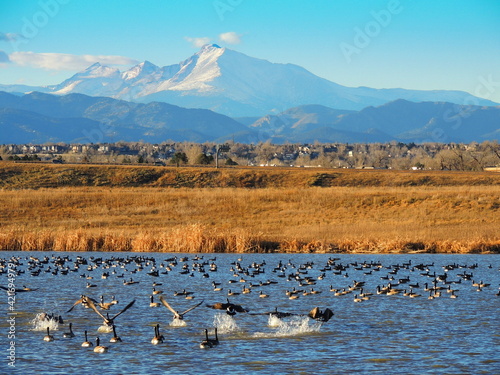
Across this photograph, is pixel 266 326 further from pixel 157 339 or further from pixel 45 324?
pixel 45 324

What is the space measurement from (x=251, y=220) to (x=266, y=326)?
48836 millimetres

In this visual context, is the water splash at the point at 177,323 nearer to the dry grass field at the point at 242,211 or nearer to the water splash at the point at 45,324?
the water splash at the point at 45,324

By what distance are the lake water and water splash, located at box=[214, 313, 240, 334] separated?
0.12 ft

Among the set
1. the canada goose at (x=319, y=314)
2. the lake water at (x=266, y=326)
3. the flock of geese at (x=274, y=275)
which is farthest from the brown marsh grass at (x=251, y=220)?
the canada goose at (x=319, y=314)

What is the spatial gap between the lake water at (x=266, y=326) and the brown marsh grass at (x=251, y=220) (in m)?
12.9

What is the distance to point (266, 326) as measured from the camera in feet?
84.1

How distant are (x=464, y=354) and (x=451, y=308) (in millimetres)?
8562

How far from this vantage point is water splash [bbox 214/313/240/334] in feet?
81.4

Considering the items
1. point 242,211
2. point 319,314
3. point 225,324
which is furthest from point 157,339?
point 242,211

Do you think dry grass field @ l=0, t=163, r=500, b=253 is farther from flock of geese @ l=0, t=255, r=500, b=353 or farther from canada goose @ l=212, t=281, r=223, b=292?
canada goose @ l=212, t=281, r=223, b=292

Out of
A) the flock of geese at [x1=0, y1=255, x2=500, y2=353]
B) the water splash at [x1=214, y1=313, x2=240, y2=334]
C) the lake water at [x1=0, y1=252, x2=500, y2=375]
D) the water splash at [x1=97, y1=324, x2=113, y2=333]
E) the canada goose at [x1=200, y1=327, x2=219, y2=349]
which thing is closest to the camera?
the lake water at [x1=0, y1=252, x2=500, y2=375]

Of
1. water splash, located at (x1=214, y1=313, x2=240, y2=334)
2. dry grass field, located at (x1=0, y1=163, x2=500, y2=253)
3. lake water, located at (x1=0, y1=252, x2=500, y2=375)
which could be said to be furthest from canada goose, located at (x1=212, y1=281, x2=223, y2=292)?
dry grass field, located at (x1=0, y1=163, x2=500, y2=253)

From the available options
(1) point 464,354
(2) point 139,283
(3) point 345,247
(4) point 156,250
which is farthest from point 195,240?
(1) point 464,354

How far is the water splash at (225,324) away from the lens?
977 inches
